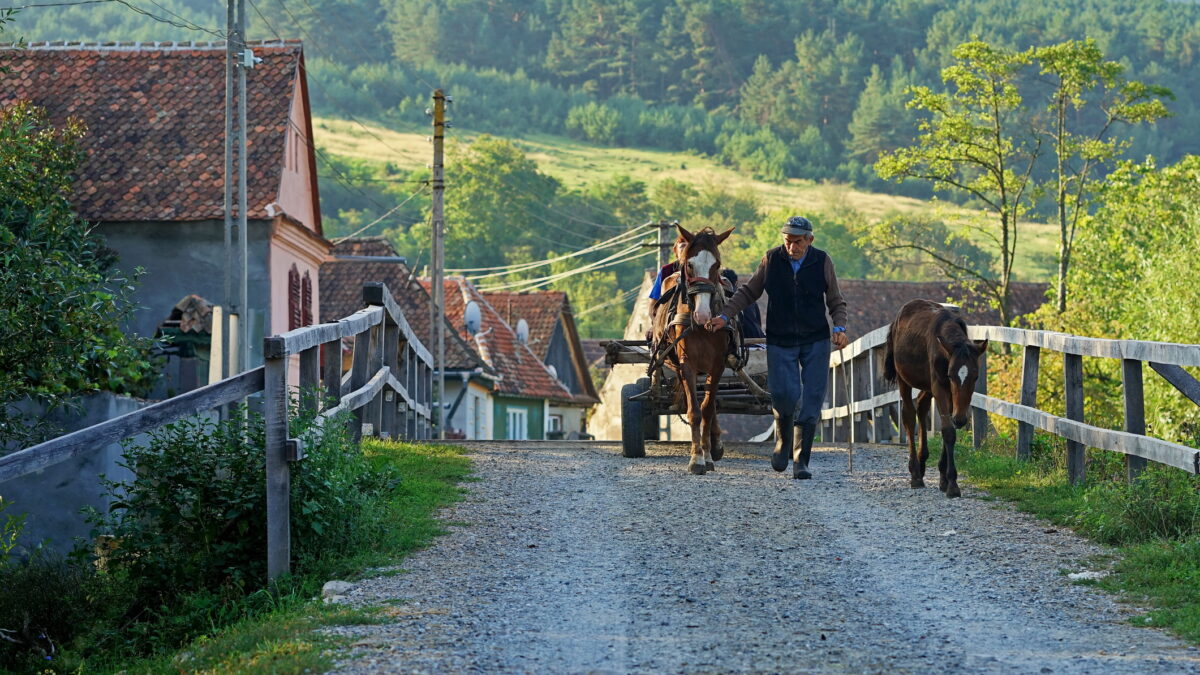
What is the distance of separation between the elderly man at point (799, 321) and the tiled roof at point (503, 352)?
1466 inches

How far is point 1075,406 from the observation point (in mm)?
10852

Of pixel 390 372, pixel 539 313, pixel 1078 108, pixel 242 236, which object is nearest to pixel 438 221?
pixel 242 236

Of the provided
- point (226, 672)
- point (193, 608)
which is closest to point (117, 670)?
point (193, 608)

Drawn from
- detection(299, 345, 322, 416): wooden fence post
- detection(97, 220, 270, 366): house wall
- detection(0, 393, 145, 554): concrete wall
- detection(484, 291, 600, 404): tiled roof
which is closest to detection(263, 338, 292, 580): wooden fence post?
detection(299, 345, 322, 416): wooden fence post

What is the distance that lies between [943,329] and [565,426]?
51427 mm

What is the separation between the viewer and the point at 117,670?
8203 millimetres

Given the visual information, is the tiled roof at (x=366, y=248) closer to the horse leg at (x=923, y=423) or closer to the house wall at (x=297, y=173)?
the house wall at (x=297, y=173)

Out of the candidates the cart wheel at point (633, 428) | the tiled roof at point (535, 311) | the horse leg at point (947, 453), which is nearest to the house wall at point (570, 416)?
the tiled roof at point (535, 311)

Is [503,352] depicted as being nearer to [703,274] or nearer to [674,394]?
[674,394]

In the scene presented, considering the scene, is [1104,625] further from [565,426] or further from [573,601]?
[565,426]

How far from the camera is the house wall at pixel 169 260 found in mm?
30203

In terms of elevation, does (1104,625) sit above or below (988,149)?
below

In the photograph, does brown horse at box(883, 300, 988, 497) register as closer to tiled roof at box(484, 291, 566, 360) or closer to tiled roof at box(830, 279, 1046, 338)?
tiled roof at box(830, 279, 1046, 338)

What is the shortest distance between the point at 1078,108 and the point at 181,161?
1089 inches
